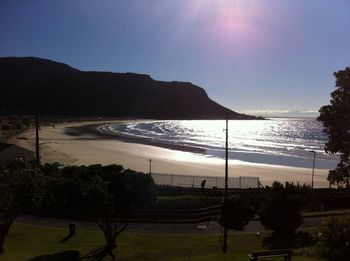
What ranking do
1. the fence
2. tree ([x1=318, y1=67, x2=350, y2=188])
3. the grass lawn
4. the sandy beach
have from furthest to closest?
the sandy beach → the fence → the grass lawn → tree ([x1=318, y1=67, x2=350, y2=188])

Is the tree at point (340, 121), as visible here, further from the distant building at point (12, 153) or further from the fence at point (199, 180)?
the distant building at point (12, 153)

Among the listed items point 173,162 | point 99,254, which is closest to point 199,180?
point 173,162

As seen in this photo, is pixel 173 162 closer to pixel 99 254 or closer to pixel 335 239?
pixel 99 254

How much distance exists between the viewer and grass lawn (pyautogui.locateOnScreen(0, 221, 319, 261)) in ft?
76.5

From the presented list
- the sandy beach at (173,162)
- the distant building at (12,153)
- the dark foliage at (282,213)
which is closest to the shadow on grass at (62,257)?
the dark foliage at (282,213)

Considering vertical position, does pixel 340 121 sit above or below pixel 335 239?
above

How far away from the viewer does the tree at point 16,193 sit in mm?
21703

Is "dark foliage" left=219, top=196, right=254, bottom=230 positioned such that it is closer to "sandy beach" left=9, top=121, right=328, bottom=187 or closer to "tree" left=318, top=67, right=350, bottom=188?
"tree" left=318, top=67, right=350, bottom=188

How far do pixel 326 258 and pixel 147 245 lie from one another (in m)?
13.7

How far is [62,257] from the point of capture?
2252 centimetres

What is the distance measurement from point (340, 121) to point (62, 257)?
13549mm

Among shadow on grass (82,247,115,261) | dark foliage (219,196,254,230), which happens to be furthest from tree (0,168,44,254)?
dark foliage (219,196,254,230)

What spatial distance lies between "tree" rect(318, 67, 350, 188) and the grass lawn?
237 inches

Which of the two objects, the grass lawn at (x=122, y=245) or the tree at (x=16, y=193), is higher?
A: the tree at (x=16, y=193)
